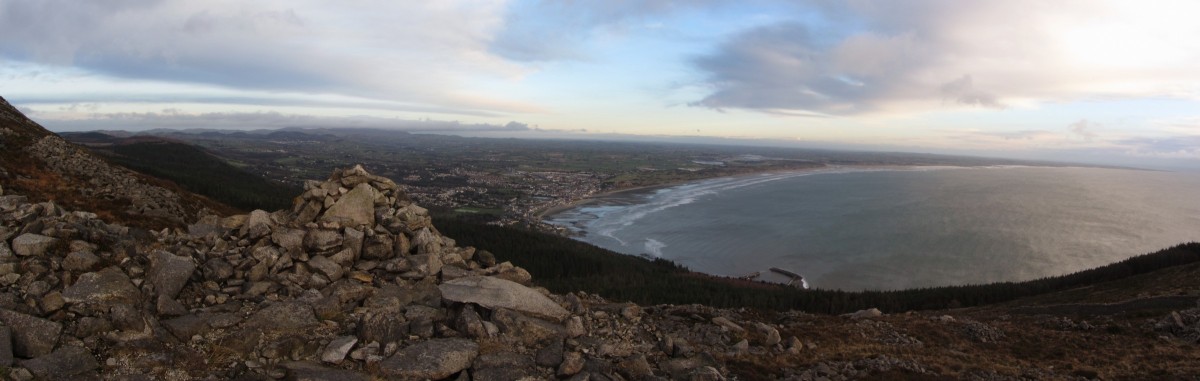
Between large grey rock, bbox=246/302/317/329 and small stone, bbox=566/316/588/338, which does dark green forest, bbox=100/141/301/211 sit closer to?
large grey rock, bbox=246/302/317/329

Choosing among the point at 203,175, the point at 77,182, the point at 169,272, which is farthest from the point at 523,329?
the point at 203,175

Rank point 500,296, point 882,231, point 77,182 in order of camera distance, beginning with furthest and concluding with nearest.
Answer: point 882,231 < point 77,182 < point 500,296

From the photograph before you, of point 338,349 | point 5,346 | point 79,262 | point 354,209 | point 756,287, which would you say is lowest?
point 756,287

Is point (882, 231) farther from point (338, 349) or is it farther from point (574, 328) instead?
point (338, 349)

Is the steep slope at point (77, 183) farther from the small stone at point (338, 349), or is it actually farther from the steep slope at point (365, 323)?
the small stone at point (338, 349)

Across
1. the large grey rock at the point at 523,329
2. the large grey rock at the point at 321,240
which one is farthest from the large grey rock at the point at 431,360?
the large grey rock at the point at 321,240

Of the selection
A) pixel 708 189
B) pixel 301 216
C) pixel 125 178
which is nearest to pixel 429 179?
pixel 708 189
